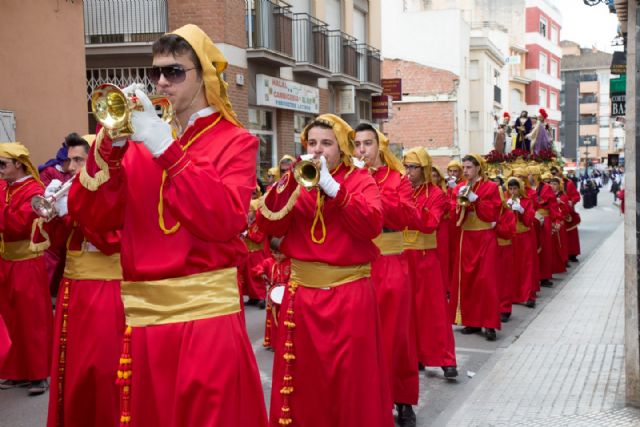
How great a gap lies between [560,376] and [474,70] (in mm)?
39945

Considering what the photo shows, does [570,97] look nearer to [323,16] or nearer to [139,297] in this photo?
[323,16]

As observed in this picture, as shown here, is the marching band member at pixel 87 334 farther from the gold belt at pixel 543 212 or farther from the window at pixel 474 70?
the window at pixel 474 70

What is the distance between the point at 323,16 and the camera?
72.2 feet

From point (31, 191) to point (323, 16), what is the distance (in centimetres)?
1648

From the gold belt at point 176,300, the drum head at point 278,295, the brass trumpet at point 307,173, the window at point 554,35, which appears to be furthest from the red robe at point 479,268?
the window at point 554,35

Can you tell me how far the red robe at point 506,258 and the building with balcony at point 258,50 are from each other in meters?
8.08

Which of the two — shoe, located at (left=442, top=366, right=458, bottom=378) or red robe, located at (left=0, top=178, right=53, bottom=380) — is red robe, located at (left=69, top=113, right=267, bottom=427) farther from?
shoe, located at (left=442, top=366, right=458, bottom=378)

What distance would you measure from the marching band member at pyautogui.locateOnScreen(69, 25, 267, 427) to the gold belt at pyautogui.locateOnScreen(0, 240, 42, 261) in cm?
403

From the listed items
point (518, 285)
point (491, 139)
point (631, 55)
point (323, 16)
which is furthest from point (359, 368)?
point (491, 139)

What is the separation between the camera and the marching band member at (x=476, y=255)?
9.20 metres

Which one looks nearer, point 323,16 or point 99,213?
point 99,213

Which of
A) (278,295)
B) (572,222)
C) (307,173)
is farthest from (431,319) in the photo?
(572,222)

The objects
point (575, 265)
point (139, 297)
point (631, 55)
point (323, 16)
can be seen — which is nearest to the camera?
point (139, 297)

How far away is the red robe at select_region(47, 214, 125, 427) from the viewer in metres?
4.31
